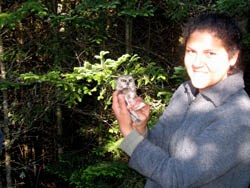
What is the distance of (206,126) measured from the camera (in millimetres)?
1434

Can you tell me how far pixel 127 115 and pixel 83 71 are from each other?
6.51 feet

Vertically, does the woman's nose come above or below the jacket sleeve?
above

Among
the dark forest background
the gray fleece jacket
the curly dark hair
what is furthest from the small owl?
the dark forest background

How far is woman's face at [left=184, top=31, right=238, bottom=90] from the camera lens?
1.47 m

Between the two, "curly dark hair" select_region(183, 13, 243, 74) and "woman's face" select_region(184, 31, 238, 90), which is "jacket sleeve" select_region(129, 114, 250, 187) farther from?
"curly dark hair" select_region(183, 13, 243, 74)

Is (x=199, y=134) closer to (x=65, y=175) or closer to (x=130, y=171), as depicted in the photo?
(x=130, y=171)

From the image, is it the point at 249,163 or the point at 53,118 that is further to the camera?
the point at 53,118

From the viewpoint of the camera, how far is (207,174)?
1324 mm

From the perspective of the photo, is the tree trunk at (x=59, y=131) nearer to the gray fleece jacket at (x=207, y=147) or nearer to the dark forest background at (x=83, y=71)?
the dark forest background at (x=83, y=71)

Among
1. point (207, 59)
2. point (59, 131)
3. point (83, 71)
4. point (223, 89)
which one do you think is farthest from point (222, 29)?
point (59, 131)

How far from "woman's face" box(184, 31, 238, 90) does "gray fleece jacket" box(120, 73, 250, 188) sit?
0.05m

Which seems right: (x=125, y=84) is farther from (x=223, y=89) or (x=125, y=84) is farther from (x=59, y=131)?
(x=59, y=131)

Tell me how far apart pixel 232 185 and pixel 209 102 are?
15.1 inches

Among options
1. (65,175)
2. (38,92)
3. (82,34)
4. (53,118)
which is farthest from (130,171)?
(53,118)
